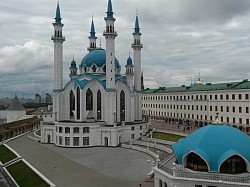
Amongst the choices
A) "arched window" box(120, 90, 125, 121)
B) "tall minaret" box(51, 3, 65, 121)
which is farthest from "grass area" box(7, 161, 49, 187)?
"arched window" box(120, 90, 125, 121)

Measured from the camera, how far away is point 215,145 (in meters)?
18.8

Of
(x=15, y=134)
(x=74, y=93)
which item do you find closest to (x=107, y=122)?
(x=74, y=93)

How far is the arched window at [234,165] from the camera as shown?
18.3 meters

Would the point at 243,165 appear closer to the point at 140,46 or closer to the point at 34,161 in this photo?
the point at 34,161

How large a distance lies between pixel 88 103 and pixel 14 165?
677 inches

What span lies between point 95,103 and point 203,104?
76.9ft

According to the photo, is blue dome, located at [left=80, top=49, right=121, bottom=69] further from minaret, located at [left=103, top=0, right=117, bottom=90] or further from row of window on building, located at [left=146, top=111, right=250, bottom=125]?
row of window on building, located at [left=146, top=111, right=250, bottom=125]

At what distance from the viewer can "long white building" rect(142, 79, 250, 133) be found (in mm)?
47688

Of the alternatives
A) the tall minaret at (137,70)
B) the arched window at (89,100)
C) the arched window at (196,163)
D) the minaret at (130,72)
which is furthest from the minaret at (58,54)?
the arched window at (196,163)

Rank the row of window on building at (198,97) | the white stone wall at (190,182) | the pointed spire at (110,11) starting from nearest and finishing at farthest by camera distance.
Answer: the white stone wall at (190,182), the pointed spire at (110,11), the row of window on building at (198,97)

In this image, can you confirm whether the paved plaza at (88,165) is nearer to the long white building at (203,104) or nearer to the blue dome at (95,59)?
the blue dome at (95,59)

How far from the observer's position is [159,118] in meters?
75.1

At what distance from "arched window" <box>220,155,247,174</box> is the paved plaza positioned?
7.76 metres

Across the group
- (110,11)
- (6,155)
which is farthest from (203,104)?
(6,155)
